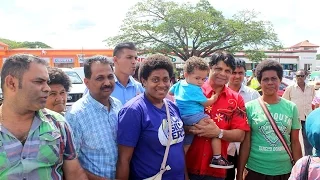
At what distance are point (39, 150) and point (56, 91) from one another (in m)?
0.98

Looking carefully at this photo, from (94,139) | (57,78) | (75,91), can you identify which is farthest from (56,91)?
(75,91)

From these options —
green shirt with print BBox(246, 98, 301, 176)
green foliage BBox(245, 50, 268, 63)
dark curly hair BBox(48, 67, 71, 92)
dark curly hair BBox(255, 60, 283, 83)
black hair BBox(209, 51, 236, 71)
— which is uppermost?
green foliage BBox(245, 50, 268, 63)

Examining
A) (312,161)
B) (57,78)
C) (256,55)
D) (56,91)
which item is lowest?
(312,161)

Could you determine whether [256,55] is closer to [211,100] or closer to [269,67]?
[269,67]

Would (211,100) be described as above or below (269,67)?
below

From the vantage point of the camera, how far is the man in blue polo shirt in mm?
3660

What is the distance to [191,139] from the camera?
9.59 feet

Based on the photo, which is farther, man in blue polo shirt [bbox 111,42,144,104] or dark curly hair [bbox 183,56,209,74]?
man in blue polo shirt [bbox 111,42,144,104]

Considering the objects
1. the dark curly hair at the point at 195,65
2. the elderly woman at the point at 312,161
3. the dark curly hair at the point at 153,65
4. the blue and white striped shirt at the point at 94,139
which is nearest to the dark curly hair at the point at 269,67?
the dark curly hair at the point at 195,65

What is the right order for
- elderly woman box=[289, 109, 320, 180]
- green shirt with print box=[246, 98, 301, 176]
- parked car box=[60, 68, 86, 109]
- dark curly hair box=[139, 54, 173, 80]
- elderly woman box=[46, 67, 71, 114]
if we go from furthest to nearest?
parked car box=[60, 68, 86, 109] < green shirt with print box=[246, 98, 301, 176] < elderly woman box=[46, 67, 71, 114] < dark curly hair box=[139, 54, 173, 80] < elderly woman box=[289, 109, 320, 180]

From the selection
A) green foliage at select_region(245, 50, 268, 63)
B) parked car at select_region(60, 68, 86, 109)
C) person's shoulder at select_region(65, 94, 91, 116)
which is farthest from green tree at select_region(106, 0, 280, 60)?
person's shoulder at select_region(65, 94, 91, 116)

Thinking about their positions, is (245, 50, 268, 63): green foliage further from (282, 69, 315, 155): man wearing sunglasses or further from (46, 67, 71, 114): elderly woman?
(46, 67, 71, 114): elderly woman

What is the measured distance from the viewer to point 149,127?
2410mm

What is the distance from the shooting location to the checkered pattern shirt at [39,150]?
185cm
